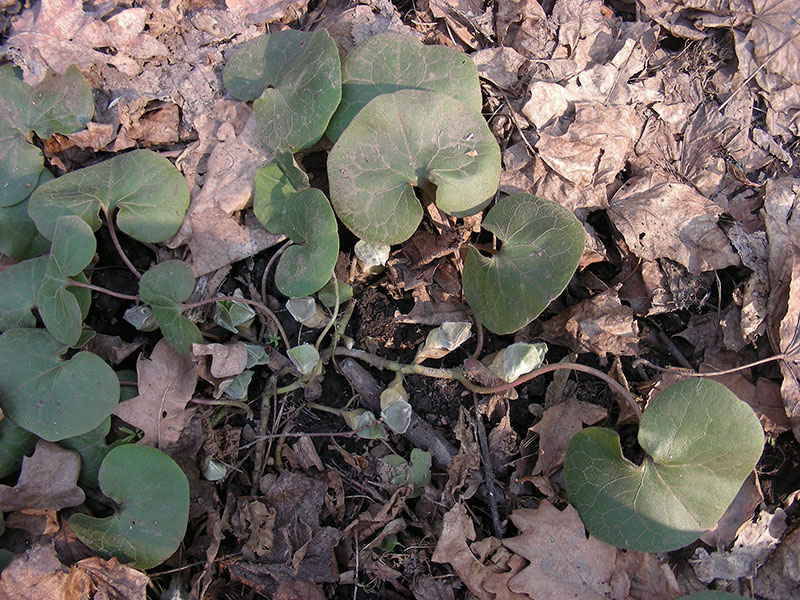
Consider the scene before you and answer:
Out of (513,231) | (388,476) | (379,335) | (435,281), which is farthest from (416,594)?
(513,231)

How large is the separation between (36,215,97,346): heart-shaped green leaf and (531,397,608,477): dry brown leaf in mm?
1825

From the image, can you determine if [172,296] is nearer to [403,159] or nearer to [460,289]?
[403,159]

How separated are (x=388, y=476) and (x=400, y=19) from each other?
2068 mm

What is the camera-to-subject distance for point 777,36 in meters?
2.46

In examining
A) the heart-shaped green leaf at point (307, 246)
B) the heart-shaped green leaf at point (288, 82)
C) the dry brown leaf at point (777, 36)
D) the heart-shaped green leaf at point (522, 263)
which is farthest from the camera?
the dry brown leaf at point (777, 36)

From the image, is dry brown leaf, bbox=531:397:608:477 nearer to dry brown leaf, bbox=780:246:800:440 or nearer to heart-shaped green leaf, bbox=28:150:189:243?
dry brown leaf, bbox=780:246:800:440

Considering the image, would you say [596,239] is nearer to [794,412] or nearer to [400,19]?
[794,412]

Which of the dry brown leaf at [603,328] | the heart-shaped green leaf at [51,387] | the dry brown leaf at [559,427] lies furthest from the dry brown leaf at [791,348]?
the heart-shaped green leaf at [51,387]

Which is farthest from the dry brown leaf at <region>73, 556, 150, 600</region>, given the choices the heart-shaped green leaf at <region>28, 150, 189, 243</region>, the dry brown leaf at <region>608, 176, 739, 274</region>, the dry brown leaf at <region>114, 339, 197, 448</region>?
the dry brown leaf at <region>608, 176, 739, 274</region>

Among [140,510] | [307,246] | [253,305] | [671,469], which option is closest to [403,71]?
[307,246]

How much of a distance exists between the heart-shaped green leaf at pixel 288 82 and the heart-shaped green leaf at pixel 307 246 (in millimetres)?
278

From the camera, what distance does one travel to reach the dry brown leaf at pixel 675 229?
7.24 ft

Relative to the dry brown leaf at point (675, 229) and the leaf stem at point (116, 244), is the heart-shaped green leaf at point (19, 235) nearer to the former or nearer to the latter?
the leaf stem at point (116, 244)

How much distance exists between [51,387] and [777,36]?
3.47 metres
